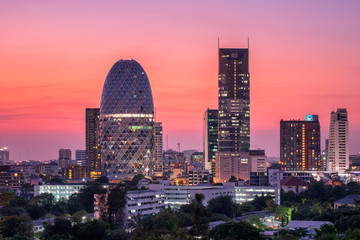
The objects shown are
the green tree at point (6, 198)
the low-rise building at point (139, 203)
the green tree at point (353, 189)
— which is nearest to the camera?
the low-rise building at point (139, 203)

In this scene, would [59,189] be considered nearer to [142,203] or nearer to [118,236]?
[142,203]

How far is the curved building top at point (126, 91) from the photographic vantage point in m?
184

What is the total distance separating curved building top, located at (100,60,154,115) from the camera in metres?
184

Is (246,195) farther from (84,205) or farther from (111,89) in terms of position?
(111,89)

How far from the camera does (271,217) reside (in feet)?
340

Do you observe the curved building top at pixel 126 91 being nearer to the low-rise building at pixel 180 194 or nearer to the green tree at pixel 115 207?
the low-rise building at pixel 180 194

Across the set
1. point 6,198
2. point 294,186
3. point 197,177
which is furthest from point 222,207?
point 197,177

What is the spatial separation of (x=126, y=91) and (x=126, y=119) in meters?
7.83

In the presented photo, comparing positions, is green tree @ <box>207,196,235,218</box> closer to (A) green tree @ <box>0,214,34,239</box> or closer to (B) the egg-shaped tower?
(A) green tree @ <box>0,214,34,239</box>

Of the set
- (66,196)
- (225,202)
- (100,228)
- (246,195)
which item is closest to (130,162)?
(66,196)

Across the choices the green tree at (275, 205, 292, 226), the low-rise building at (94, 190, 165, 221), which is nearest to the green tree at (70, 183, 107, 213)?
the low-rise building at (94, 190, 165, 221)

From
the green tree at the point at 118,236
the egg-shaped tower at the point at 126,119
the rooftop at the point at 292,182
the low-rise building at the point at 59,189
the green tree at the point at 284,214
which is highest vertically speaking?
the egg-shaped tower at the point at 126,119

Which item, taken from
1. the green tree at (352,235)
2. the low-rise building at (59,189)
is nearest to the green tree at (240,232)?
the green tree at (352,235)

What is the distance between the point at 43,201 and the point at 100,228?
42.8 m
